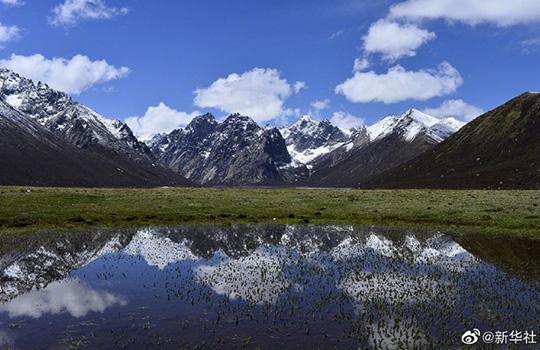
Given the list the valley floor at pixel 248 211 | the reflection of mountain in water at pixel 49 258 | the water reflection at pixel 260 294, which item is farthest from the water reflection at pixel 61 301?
the valley floor at pixel 248 211

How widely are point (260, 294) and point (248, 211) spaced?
42.5 metres

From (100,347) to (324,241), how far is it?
29.4m

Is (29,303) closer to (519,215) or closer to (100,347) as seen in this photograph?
(100,347)

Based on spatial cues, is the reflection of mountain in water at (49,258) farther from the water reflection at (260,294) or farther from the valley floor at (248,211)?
the valley floor at (248,211)

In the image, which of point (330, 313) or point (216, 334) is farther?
point (330, 313)

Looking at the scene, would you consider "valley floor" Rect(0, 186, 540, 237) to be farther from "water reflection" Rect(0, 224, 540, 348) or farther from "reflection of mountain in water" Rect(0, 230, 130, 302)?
"water reflection" Rect(0, 224, 540, 348)

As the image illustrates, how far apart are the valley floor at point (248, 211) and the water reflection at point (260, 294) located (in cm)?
1416

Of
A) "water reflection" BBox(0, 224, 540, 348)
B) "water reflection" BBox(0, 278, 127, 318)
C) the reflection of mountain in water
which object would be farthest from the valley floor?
"water reflection" BBox(0, 278, 127, 318)

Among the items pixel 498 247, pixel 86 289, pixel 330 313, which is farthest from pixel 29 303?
pixel 498 247

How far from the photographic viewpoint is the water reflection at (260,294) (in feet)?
56.4

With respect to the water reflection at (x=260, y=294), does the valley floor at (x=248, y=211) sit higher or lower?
higher

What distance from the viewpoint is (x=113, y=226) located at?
51.8m

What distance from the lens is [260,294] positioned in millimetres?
22891

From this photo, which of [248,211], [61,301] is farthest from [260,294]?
[248,211]
